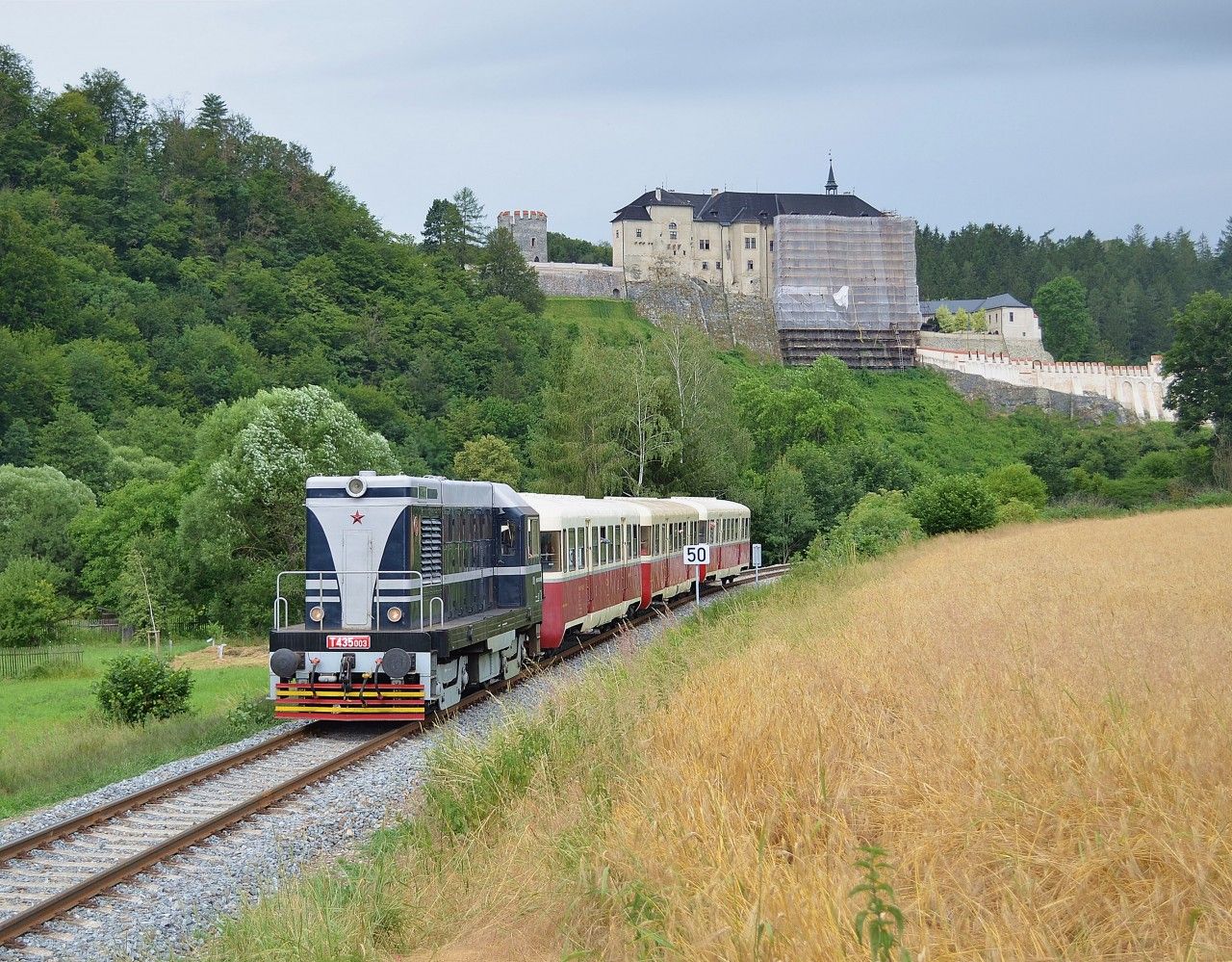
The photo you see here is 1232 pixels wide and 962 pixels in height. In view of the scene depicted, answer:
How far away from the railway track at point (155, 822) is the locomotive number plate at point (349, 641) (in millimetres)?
1191

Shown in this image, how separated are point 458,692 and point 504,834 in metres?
8.95

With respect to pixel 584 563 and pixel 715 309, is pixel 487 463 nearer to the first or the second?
pixel 584 563

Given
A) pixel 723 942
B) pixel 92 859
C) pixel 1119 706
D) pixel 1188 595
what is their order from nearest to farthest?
pixel 723 942 → pixel 1119 706 → pixel 92 859 → pixel 1188 595

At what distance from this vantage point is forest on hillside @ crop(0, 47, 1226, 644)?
5166 cm

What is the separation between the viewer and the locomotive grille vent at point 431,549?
17.2 metres

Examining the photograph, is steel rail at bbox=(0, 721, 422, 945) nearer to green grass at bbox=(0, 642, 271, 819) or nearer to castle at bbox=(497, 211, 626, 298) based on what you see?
green grass at bbox=(0, 642, 271, 819)

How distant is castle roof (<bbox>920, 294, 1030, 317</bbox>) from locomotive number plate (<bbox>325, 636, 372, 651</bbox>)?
135 m

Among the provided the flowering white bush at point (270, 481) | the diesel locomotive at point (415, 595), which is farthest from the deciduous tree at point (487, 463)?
the diesel locomotive at point (415, 595)

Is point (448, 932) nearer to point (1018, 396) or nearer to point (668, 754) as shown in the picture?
point (668, 754)

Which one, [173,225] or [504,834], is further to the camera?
[173,225]

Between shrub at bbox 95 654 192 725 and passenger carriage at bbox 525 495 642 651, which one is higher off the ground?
passenger carriage at bbox 525 495 642 651

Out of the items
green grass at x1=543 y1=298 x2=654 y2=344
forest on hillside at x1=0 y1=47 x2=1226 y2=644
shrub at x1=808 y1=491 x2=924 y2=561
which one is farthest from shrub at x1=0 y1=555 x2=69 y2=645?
green grass at x1=543 y1=298 x2=654 y2=344

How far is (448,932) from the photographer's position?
6.95m

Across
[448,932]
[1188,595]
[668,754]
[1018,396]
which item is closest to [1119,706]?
[668,754]
